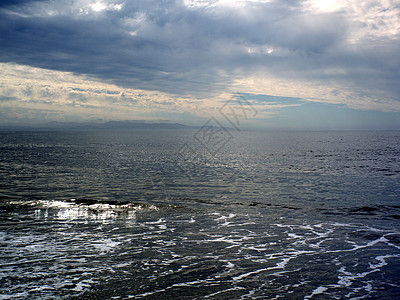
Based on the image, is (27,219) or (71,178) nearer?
(27,219)

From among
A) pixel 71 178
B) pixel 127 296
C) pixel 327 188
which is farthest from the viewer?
pixel 71 178

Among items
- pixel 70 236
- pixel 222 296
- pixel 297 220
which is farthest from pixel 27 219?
pixel 297 220

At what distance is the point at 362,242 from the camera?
15.7 m

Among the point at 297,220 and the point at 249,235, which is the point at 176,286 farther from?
the point at 297,220

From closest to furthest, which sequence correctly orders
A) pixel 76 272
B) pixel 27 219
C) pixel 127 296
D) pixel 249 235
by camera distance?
1. pixel 127 296
2. pixel 76 272
3. pixel 249 235
4. pixel 27 219

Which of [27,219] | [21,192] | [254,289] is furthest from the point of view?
[21,192]

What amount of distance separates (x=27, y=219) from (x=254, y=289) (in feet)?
52.2

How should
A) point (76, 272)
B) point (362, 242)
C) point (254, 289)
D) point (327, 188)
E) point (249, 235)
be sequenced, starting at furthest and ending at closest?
1. point (327, 188)
2. point (249, 235)
3. point (362, 242)
4. point (76, 272)
5. point (254, 289)

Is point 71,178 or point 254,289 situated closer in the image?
point 254,289

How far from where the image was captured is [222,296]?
9930mm

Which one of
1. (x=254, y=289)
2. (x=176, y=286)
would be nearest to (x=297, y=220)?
(x=254, y=289)

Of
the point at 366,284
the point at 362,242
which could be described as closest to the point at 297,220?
the point at 362,242

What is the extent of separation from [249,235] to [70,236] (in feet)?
31.5

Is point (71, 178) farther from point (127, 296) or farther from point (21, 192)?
point (127, 296)
